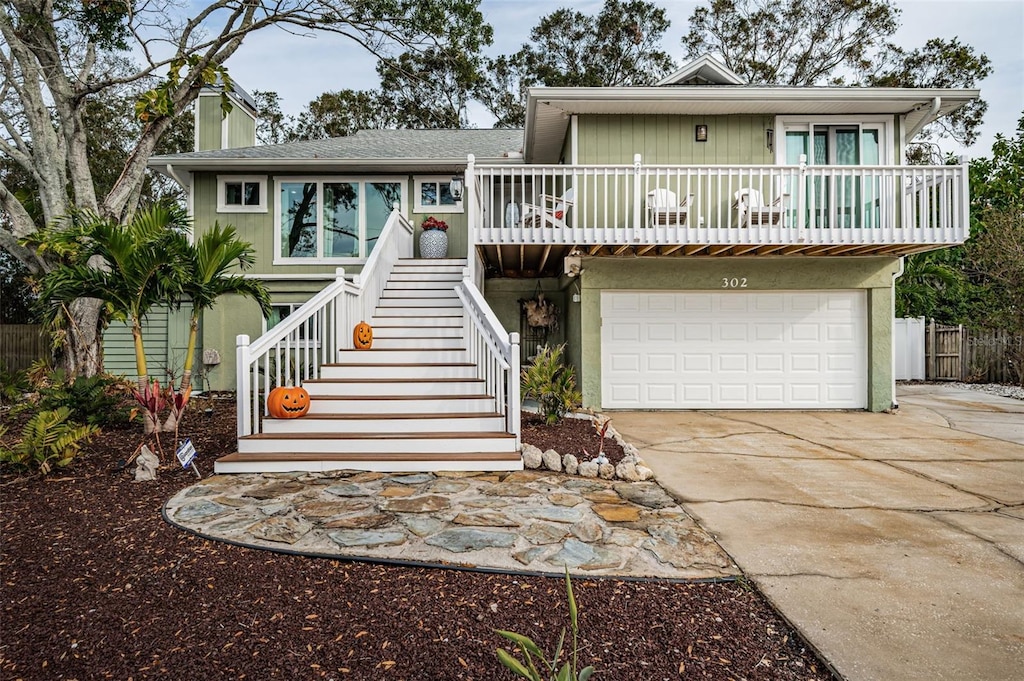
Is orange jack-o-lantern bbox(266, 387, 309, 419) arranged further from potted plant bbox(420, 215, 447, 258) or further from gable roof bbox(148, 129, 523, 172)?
gable roof bbox(148, 129, 523, 172)

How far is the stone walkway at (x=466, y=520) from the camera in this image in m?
Answer: 3.04

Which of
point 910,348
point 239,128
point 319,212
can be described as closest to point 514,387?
point 319,212

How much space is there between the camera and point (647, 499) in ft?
13.8

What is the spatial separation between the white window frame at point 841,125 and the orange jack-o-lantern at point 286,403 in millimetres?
7834

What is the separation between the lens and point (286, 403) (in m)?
5.29

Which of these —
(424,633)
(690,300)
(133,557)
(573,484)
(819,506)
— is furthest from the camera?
(690,300)

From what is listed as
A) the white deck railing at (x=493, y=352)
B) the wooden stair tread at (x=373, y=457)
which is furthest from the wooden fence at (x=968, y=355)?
the wooden stair tread at (x=373, y=457)

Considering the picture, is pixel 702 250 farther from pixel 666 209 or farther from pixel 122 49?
pixel 122 49

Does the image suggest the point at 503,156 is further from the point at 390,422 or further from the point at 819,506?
the point at 819,506

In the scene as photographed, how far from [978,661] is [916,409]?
810 centimetres

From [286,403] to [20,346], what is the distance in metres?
11.8

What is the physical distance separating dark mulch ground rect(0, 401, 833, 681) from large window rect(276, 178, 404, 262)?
27.2 ft

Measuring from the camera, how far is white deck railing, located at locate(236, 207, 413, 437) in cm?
513

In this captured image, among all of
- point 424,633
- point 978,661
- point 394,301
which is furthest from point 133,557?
point 394,301
